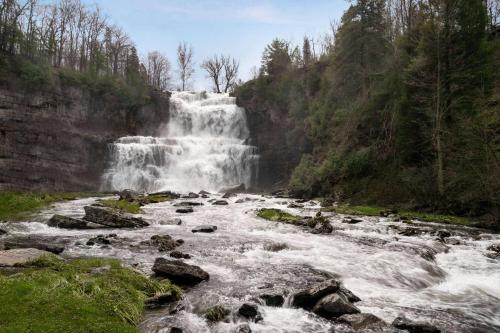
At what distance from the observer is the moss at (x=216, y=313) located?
866 cm

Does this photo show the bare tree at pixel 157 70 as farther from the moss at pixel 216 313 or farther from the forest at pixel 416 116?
the moss at pixel 216 313

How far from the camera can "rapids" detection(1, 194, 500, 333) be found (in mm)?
9008

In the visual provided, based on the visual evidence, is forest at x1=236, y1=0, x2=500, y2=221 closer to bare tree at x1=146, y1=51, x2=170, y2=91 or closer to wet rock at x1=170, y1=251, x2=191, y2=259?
wet rock at x1=170, y1=251, x2=191, y2=259

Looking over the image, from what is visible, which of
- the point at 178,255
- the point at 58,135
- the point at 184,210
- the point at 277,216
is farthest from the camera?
the point at 58,135

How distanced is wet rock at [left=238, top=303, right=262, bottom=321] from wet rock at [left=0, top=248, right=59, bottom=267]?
6.50 metres

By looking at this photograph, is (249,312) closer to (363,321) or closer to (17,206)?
(363,321)

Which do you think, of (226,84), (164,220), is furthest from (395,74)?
(226,84)

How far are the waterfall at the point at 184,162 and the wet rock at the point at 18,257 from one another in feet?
128

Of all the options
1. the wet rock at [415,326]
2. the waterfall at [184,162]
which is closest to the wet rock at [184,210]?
the wet rock at [415,326]

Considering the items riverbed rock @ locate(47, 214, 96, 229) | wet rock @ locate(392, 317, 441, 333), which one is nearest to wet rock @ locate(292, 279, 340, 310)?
wet rock @ locate(392, 317, 441, 333)

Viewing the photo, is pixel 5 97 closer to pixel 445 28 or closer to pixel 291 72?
pixel 291 72

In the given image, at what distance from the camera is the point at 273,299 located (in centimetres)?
974

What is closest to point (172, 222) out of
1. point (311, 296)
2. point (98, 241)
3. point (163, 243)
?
point (98, 241)

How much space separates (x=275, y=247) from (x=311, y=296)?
6543mm
